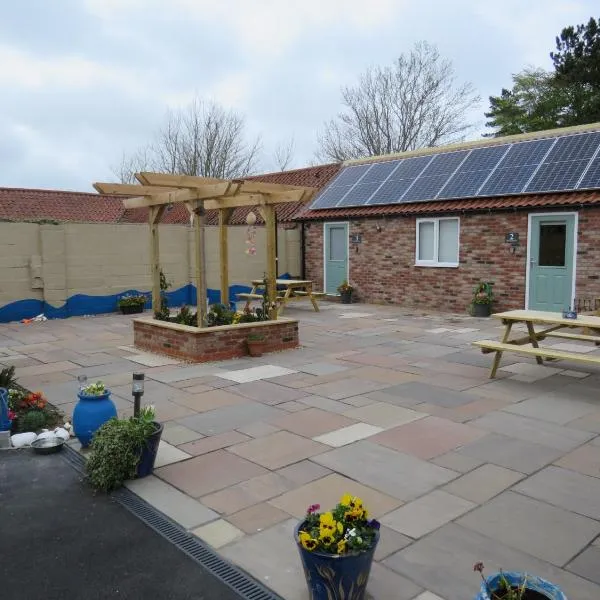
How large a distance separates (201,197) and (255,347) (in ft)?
6.92

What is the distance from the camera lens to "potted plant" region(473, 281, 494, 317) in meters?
11.8

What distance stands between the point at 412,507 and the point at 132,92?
1887cm

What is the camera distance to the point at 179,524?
323cm

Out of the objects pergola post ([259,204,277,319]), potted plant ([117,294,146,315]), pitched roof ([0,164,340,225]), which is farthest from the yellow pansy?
pitched roof ([0,164,340,225])

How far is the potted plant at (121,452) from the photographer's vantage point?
12.1 ft

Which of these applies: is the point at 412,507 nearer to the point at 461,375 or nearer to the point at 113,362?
the point at 461,375

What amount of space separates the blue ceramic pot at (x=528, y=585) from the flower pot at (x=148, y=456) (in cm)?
240

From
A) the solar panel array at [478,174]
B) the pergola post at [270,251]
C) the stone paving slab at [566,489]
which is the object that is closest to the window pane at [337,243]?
the solar panel array at [478,174]

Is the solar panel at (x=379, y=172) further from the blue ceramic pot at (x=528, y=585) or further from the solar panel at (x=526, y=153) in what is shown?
the blue ceramic pot at (x=528, y=585)

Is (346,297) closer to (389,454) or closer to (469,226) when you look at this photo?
(469,226)

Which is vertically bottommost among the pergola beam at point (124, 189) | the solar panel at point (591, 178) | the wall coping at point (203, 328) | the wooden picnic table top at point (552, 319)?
the wall coping at point (203, 328)

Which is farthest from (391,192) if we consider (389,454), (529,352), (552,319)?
(389,454)

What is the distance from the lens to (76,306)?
12.3 m

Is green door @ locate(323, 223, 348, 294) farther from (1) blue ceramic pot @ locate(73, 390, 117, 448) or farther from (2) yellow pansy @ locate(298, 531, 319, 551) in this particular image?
(2) yellow pansy @ locate(298, 531, 319, 551)
